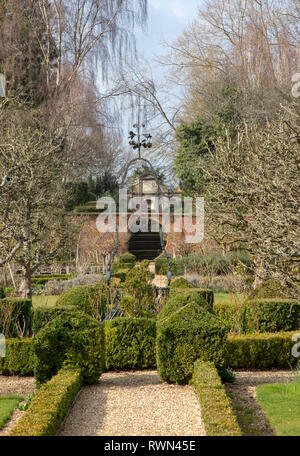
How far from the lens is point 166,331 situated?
6027 millimetres

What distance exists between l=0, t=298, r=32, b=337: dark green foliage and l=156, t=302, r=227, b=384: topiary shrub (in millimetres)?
3501

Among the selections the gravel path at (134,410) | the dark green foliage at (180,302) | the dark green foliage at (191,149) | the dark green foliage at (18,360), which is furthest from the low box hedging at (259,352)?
the dark green foliage at (191,149)

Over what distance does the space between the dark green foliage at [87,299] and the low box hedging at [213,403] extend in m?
3.60

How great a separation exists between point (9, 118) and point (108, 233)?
718 centimetres

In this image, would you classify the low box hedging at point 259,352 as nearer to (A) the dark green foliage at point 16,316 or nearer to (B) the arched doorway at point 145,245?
(A) the dark green foliage at point 16,316

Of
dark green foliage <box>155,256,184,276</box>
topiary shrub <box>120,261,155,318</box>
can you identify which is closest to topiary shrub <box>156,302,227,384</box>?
topiary shrub <box>120,261,155,318</box>

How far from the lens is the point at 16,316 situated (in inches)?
349

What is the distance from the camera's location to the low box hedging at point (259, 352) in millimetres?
7113

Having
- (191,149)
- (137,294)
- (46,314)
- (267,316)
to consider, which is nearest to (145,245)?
(191,149)

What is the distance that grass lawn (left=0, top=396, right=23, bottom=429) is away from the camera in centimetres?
491

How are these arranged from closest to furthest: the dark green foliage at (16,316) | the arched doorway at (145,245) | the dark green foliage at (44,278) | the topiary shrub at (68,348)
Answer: the topiary shrub at (68,348) < the dark green foliage at (16,316) < the dark green foliage at (44,278) < the arched doorway at (145,245)

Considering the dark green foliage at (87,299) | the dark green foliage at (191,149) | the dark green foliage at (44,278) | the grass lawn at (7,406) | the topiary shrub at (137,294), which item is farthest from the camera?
the dark green foliage at (191,149)
